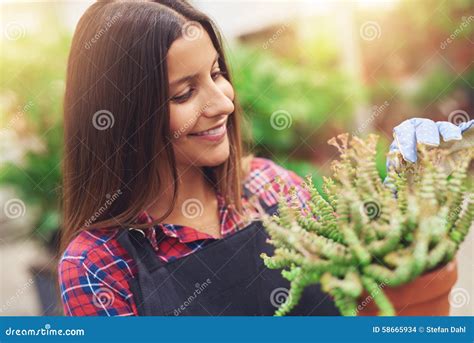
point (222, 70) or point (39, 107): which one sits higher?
point (222, 70)

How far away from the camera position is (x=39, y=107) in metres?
1.87

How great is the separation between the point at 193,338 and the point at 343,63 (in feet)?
3.82

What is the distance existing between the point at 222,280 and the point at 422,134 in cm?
54

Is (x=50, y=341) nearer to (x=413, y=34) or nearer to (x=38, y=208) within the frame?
(x=38, y=208)

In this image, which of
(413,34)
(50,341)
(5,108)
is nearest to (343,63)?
(413,34)
